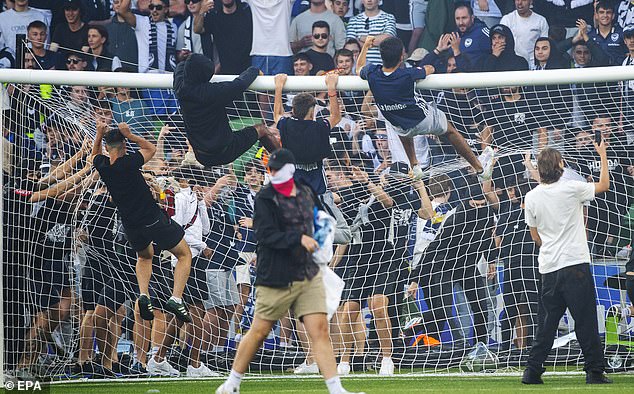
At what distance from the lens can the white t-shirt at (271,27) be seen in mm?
14203

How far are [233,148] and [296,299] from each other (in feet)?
9.48

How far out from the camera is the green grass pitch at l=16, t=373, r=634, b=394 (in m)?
8.75

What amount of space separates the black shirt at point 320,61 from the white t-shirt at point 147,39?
2063 mm

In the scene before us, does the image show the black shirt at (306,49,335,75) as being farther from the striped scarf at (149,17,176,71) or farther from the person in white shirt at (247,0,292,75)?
the striped scarf at (149,17,176,71)

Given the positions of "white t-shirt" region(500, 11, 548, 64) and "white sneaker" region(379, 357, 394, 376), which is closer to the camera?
"white sneaker" region(379, 357, 394, 376)

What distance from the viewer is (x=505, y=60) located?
1362 centimetres

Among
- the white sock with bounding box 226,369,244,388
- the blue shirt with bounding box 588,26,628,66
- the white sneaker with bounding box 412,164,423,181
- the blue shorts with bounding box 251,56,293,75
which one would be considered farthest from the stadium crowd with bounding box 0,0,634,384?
the white sock with bounding box 226,369,244,388

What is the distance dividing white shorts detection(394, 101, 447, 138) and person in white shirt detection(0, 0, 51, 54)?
684 cm

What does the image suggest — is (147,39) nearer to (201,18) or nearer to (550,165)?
(201,18)

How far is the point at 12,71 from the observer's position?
1010cm

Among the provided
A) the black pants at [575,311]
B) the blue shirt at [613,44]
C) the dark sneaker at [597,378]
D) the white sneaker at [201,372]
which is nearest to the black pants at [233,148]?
the white sneaker at [201,372]

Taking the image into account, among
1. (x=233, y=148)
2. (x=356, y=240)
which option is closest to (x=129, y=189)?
(x=233, y=148)

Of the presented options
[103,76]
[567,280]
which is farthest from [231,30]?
[567,280]

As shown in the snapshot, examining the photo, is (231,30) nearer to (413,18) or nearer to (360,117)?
(413,18)
